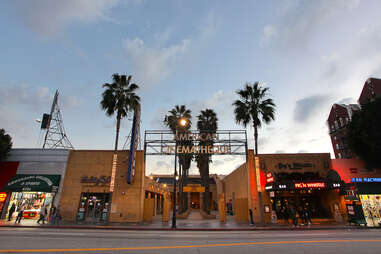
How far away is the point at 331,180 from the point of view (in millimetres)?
22188

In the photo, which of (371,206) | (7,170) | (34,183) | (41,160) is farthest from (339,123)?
(7,170)

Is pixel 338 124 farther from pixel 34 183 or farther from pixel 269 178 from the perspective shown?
pixel 34 183

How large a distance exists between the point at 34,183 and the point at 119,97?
13.0m

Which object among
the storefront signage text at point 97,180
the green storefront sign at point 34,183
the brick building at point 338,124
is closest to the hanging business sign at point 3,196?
the green storefront sign at point 34,183

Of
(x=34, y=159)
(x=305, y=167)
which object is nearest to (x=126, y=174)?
(x=34, y=159)

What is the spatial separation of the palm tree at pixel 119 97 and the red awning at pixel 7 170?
1186cm

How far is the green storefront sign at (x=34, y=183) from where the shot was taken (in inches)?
944

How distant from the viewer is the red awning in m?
24.6

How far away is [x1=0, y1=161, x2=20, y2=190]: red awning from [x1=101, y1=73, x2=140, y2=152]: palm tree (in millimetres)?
11856

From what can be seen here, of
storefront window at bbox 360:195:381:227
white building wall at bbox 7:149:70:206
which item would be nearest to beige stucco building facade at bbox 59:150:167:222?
white building wall at bbox 7:149:70:206

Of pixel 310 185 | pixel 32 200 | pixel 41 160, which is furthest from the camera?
pixel 41 160

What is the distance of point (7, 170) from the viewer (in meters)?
25.0

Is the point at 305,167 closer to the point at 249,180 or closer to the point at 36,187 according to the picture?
the point at 249,180

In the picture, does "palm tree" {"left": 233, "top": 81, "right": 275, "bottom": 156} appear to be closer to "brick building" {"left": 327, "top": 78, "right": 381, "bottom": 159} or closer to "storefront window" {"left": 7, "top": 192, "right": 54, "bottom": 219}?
"storefront window" {"left": 7, "top": 192, "right": 54, "bottom": 219}
